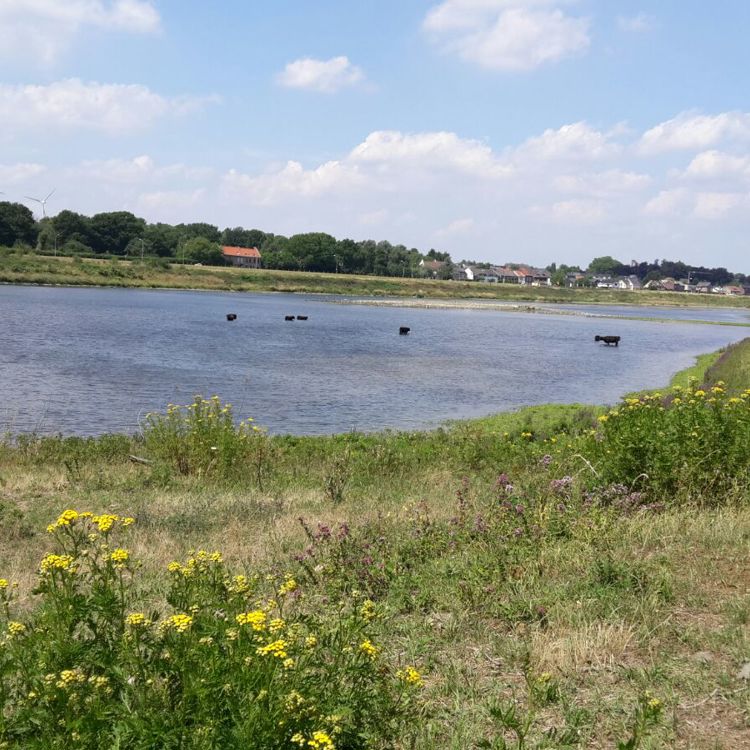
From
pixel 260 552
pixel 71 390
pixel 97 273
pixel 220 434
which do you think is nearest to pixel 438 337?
pixel 71 390

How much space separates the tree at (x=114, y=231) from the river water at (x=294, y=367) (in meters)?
100.0

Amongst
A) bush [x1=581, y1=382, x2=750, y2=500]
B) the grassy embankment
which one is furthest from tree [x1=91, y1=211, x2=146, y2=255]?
bush [x1=581, y1=382, x2=750, y2=500]

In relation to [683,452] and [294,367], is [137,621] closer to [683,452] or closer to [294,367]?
[683,452]

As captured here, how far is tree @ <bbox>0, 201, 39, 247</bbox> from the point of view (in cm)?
15062

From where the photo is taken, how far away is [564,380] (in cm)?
3938

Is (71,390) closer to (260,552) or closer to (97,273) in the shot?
(260,552)

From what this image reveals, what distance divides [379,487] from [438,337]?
5189 centimetres

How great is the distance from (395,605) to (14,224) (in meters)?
166

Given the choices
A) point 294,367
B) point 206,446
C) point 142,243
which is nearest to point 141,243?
point 142,243

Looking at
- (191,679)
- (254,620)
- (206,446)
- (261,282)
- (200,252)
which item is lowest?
(206,446)

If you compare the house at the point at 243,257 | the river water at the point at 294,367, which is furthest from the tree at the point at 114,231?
the river water at the point at 294,367

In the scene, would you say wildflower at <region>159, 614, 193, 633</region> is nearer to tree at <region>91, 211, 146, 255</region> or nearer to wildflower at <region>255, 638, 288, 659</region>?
wildflower at <region>255, 638, 288, 659</region>

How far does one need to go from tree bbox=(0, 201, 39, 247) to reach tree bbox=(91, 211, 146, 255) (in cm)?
1664

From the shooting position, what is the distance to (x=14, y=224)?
151250mm
